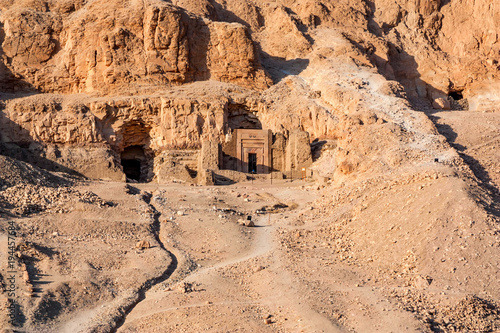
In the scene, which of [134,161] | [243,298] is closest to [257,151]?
[134,161]

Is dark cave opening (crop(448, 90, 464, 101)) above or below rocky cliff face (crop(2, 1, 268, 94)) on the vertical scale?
below

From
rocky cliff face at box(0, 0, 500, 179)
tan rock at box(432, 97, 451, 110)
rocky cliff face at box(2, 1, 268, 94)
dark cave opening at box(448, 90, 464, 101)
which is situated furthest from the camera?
dark cave opening at box(448, 90, 464, 101)

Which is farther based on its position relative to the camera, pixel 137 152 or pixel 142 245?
pixel 137 152

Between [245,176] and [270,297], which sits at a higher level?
[245,176]

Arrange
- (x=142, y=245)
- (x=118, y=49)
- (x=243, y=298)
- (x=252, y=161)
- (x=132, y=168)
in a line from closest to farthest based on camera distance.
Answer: (x=243, y=298) → (x=142, y=245) → (x=252, y=161) → (x=118, y=49) → (x=132, y=168)

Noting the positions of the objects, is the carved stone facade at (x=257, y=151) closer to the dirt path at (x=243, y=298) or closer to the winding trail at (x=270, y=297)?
the winding trail at (x=270, y=297)

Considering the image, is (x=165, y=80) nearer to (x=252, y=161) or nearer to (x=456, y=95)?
(x=252, y=161)

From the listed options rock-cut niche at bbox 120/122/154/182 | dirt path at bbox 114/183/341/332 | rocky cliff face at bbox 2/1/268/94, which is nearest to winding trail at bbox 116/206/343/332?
dirt path at bbox 114/183/341/332

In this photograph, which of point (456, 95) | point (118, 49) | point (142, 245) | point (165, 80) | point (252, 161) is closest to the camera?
point (142, 245)

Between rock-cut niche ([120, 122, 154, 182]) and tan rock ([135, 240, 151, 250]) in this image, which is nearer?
tan rock ([135, 240, 151, 250])

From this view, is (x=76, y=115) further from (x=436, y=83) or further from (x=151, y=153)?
(x=436, y=83)

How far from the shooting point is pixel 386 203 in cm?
2177

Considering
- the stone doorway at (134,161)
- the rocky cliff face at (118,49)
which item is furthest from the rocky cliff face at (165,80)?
the stone doorway at (134,161)

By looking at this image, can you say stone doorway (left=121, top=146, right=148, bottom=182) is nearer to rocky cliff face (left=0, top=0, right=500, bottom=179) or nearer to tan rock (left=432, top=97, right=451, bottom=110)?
rocky cliff face (left=0, top=0, right=500, bottom=179)
